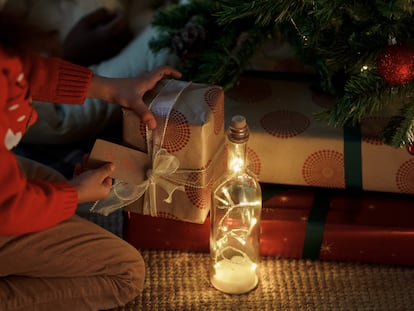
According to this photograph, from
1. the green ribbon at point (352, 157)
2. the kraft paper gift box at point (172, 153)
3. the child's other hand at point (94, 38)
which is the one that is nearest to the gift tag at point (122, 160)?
the kraft paper gift box at point (172, 153)

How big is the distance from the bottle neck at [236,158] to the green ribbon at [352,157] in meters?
0.20

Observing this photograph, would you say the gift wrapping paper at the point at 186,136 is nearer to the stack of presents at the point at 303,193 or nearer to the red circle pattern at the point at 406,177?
the stack of presents at the point at 303,193

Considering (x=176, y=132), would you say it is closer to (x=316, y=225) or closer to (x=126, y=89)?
(x=126, y=89)

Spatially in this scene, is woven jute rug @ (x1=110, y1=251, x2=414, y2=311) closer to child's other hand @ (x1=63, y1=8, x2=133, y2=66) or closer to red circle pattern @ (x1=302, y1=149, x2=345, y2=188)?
red circle pattern @ (x1=302, y1=149, x2=345, y2=188)

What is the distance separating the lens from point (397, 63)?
3.05 ft

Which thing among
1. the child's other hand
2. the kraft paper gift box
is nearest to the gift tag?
the kraft paper gift box

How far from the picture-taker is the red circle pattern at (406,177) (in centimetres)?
115

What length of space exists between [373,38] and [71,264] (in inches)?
22.3

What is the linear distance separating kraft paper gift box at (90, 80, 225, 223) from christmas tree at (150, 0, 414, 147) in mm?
155

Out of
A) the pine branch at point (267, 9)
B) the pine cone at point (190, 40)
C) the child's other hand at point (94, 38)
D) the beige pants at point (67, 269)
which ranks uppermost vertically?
the child's other hand at point (94, 38)

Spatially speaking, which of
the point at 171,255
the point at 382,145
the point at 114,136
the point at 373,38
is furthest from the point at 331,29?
the point at 114,136

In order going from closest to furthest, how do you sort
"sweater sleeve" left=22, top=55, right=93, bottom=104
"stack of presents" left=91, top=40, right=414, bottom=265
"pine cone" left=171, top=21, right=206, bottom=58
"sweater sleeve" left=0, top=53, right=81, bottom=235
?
"sweater sleeve" left=0, top=53, right=81, bottom=235 < "sweater sleeve" left=22, top=55, right=93, bottom=104 < "stack of presents" left=91, top=40, right=414, bottom=265 < "pine cone" left=171, top=21, right=206, bottom=58

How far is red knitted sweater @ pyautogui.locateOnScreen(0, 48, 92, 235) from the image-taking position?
0.84 metres

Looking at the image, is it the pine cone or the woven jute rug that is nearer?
the woven jute rug
